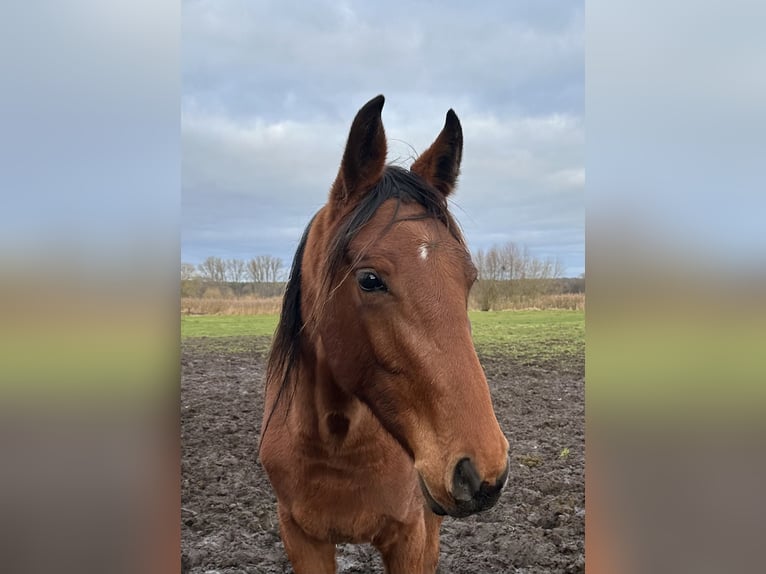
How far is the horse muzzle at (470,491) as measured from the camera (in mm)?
908

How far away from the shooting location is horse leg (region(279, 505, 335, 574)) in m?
1.68

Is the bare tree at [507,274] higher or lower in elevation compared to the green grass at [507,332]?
higher

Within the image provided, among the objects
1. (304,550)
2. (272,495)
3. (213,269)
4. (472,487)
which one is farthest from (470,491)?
(272,495)

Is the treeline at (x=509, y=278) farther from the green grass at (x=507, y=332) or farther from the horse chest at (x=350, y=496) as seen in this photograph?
the horse chest at (x=350, y=496)

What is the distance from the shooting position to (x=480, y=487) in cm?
91
